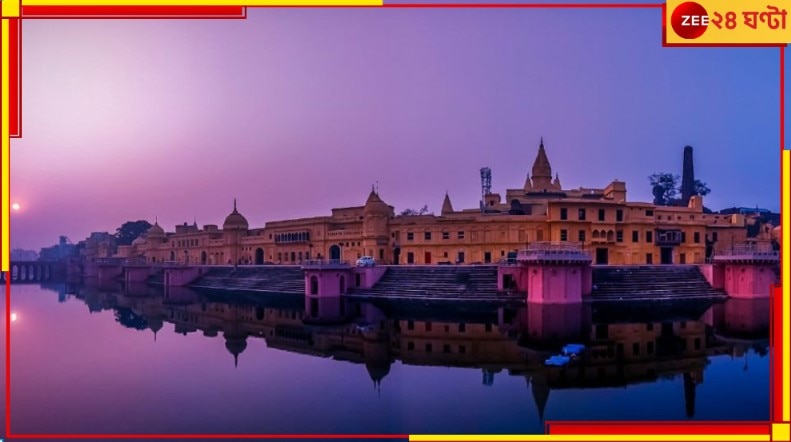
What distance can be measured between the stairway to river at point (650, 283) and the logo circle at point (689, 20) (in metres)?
15.6

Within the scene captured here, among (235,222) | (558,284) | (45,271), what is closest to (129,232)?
(45,271)

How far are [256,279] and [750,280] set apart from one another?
2478cm

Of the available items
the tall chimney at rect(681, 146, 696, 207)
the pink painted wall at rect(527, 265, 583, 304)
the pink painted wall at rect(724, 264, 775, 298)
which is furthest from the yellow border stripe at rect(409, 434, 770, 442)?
the tall chimney at rect(681, 146, 696, 207)

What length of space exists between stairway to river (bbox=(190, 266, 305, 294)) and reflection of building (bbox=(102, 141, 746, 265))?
325cm

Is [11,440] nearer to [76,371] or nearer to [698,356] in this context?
[76,371]

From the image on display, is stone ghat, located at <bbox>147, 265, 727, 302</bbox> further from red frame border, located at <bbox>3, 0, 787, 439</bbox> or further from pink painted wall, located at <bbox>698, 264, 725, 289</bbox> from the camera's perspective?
red frame border, located at <bbox>3, 0, 787, 439</bbox>

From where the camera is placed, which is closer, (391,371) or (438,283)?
(391,371)

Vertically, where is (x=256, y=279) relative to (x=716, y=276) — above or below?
below

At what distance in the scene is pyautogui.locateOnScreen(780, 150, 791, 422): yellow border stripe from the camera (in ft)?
15.8

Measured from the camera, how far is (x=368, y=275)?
23125 millimetres

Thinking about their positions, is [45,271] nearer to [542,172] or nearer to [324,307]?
[324,307]

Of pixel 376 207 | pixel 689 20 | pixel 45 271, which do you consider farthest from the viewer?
pixel 45 271

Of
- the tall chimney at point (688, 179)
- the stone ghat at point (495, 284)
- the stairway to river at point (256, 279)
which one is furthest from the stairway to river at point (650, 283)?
the tall chimney at point (688, 179)

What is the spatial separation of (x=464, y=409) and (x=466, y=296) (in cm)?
1286
